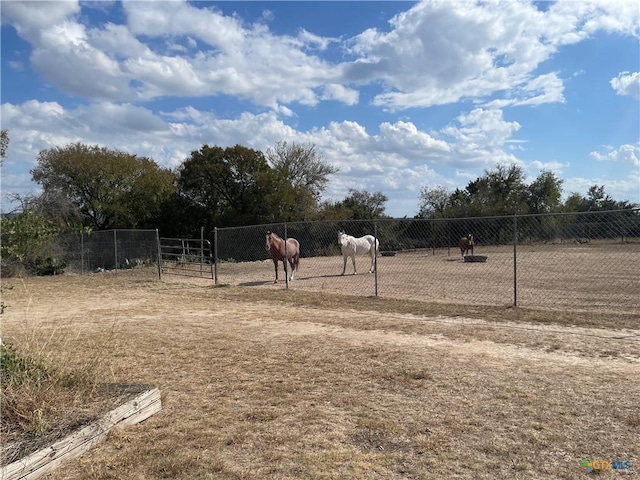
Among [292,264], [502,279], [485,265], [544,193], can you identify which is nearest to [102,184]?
[292,264]

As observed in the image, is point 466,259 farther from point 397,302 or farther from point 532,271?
point 397,302

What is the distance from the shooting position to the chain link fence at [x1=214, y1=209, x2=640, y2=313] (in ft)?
35.6

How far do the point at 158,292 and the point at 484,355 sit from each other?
33.4 feet

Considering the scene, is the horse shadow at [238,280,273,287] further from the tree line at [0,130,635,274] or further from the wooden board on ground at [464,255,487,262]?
the tree line at [0,130,635,274]

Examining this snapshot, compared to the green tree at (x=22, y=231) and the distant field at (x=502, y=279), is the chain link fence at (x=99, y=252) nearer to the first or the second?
the distant field at (x=502, y=279)

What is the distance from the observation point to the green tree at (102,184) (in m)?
31.0

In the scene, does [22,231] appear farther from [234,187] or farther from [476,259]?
[234,187]

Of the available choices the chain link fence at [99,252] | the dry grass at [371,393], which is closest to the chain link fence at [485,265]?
the dry grass at [371,393]

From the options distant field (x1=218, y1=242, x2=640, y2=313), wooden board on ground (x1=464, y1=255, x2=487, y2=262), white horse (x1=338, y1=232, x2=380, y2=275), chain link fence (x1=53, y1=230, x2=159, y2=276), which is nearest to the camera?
distant field (x1=218, y1=242, x2=640, y2=313)

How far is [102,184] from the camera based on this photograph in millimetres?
31578

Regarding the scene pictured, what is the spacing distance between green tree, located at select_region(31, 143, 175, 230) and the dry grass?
2434 cm

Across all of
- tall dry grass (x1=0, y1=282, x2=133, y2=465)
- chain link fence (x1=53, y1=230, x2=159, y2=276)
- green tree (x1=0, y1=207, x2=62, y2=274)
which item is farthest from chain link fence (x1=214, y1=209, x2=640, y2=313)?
green tree (x1=0, y1=207, x2=62, y2=274)

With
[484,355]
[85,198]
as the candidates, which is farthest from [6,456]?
[85,198]

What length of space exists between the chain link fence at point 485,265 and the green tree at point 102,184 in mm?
7831
